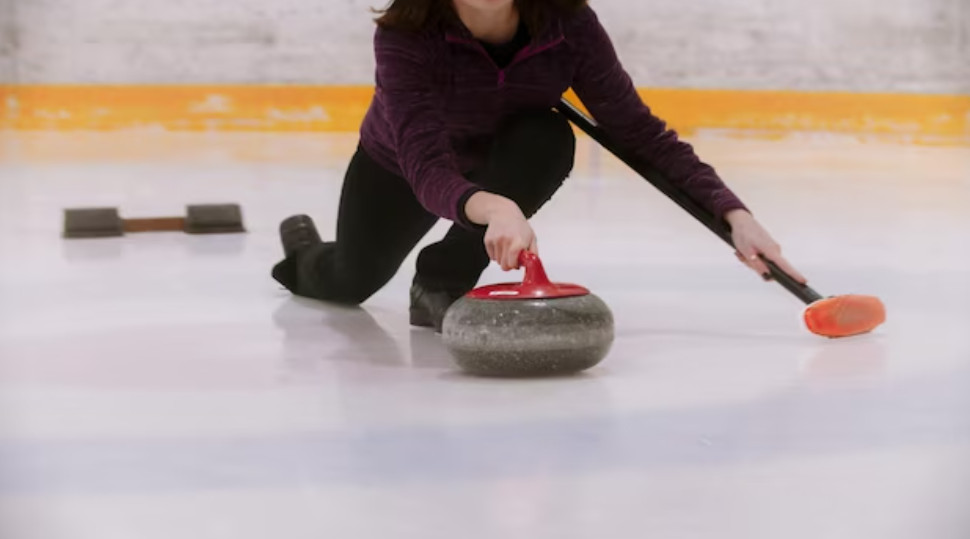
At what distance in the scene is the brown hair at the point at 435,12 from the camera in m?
1.49

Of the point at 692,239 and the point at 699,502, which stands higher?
the point at 692,239

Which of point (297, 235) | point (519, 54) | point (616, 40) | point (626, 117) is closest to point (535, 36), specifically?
point (519, 54)

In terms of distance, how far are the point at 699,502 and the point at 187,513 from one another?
333 millimetres

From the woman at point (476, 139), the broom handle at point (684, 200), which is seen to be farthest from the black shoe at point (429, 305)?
the broom handle at point (684, 200)

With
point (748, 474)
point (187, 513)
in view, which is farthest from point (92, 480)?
point (748, 474)

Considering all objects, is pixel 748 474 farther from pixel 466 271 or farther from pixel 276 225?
pixel 276 225

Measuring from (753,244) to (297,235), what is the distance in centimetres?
76

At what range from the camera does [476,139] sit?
1.66 m

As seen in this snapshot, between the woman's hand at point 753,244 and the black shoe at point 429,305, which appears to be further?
the black shoe at point 429,305

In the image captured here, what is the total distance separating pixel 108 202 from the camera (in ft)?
10.6

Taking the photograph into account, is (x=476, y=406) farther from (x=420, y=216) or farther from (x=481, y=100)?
(x=420, y=216)

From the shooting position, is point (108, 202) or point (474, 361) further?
point (108, 202)

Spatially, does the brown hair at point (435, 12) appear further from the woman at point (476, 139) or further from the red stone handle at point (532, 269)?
the red stone handle at point (532, 269)

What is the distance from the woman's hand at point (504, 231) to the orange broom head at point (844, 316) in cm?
40
